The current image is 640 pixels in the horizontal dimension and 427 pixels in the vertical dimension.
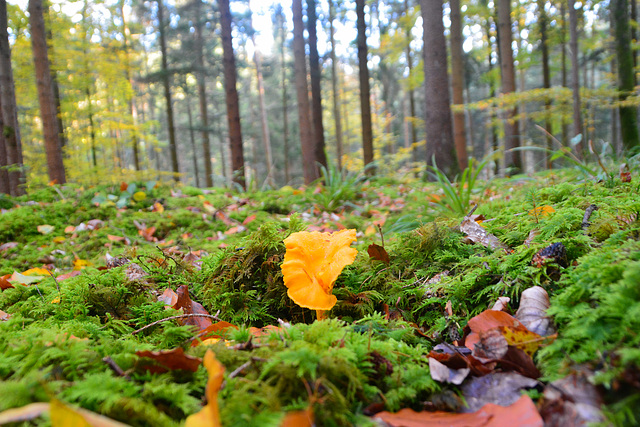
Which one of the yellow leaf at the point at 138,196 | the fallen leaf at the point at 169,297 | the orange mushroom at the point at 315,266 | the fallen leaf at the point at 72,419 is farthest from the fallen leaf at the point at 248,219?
the fallen leaf at the point at 72,419

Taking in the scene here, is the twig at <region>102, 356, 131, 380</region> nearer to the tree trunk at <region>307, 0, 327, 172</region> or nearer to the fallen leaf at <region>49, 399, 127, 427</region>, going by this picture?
the fallen leaf at <region>49, 399, 127, 427</region>

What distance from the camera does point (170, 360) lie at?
925mm

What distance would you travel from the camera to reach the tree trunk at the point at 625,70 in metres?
7.55

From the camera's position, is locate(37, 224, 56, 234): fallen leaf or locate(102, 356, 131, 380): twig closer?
locate(102, 356, 131, 380): twig

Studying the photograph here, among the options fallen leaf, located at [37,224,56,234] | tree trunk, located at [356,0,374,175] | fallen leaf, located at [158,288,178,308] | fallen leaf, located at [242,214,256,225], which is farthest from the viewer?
tree trunk, located at [356,0,374,175]

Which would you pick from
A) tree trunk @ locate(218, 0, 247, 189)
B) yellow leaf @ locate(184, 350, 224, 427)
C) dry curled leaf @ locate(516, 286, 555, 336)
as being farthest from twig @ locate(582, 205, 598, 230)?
tree trunk @ locate(218, 0, 247, 189)

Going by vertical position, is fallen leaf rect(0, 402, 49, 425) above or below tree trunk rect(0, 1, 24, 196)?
below

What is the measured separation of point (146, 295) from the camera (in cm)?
162

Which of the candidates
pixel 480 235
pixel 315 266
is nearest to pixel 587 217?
pixel 480 235

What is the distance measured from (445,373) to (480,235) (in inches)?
40.1

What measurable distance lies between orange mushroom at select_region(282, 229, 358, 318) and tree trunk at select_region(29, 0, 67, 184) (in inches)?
270

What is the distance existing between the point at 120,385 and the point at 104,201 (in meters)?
4.42

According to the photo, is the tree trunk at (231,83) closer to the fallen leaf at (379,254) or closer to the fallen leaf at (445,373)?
the fallen leaf at (379,254)

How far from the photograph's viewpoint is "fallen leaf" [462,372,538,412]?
0.91 metres
